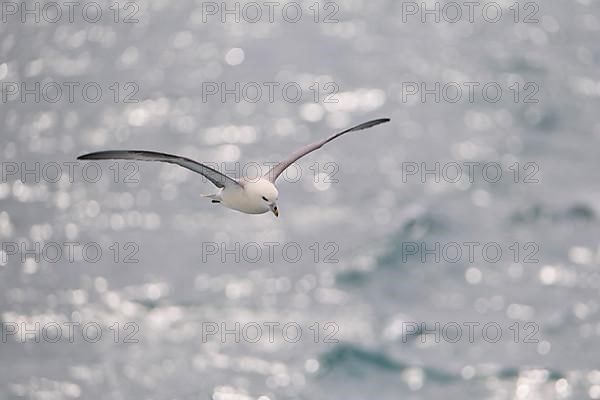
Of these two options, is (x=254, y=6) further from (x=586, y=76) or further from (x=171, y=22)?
(x=586, y=76)

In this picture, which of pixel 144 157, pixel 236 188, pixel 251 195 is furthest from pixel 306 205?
pixel 144 157

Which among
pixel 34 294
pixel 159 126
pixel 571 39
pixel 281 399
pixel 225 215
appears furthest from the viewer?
pixel 571 39

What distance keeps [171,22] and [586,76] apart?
16.9 meters

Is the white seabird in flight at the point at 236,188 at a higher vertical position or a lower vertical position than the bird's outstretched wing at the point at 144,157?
lower

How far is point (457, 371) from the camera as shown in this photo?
3584cm

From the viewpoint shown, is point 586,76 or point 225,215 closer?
point 225,215

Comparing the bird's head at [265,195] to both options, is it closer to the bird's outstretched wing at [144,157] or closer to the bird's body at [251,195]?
the bird's body at [251,195]

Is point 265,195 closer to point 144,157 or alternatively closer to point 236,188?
point 236,188

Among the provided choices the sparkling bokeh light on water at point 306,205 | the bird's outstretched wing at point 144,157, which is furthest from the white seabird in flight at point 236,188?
the sparkling bokeh light on water at point 306,205

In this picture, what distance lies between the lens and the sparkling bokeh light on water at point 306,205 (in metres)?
36.6

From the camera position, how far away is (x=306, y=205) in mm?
41312

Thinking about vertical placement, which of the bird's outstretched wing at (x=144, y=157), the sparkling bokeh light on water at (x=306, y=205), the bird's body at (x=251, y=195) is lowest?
the sparkling bokeh light on water at (x=306, y=205)

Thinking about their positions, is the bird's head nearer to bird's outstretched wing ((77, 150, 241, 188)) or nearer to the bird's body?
the bird's body

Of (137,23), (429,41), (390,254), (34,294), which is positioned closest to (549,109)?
(429,41)
